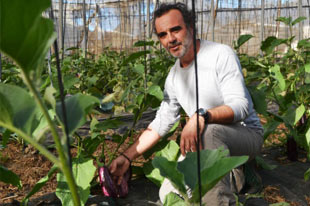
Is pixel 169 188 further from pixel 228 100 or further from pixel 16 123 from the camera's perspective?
pixel 16 123

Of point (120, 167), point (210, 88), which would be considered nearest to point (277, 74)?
point (210, 88)

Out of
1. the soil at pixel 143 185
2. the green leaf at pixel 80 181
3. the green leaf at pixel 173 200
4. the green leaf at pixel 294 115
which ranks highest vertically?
the green leaf at pixel 294 115

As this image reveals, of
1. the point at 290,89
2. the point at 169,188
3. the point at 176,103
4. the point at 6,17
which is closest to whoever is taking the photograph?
the point at 6,17

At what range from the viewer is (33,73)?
0.45 m

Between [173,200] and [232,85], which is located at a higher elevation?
[232,85]

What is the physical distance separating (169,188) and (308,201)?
0.63 m

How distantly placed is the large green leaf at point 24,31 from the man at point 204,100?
0.87m

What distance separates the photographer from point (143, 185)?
1735 mm

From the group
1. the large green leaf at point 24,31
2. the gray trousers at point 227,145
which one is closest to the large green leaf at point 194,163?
the large green leaf at point 24,31

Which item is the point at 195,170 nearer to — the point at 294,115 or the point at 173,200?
the point at 173,200

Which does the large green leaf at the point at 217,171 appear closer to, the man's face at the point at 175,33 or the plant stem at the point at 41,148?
the plant stem at the point at 41,148

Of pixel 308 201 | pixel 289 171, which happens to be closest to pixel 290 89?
pixel 289 171

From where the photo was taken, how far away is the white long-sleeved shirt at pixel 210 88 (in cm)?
148

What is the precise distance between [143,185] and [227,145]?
1.60ft
